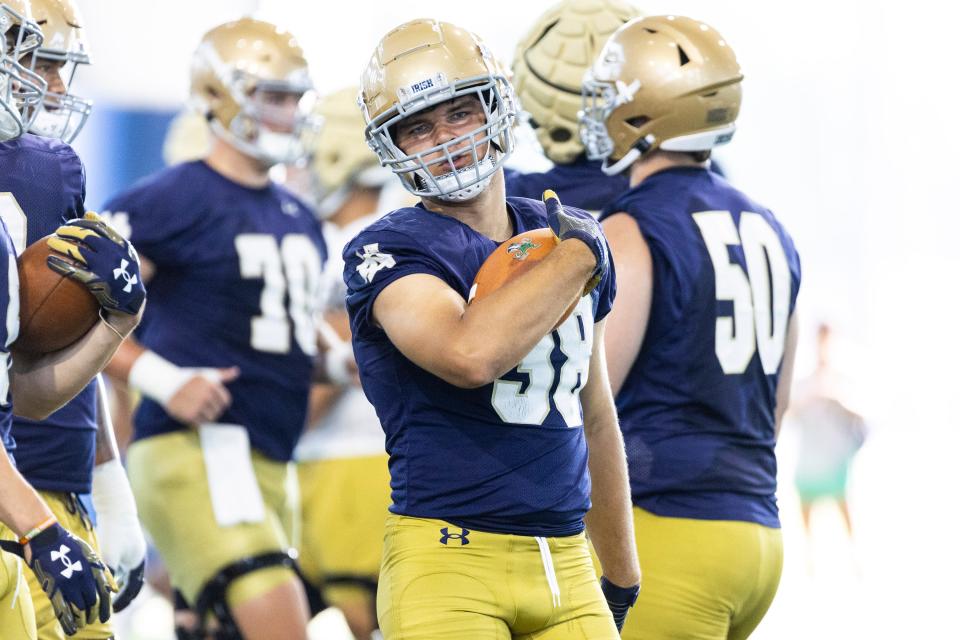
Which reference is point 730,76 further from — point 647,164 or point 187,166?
point 187,166

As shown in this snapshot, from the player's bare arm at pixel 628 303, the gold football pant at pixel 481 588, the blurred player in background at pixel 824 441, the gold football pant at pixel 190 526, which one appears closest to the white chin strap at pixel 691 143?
the player's bare arm at pixel 628 303

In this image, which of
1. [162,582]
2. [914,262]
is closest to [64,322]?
[162,582]

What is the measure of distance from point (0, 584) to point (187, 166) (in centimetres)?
243

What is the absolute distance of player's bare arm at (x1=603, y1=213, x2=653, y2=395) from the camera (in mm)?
3051

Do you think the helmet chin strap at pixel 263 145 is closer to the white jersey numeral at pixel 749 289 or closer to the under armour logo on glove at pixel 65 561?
the white jersey numeral at pixel 749 289

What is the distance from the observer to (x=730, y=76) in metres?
3.38

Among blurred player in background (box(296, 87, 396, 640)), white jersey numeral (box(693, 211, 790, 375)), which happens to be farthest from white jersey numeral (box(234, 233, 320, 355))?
white jersey numeral (box(693, 211, 790, 375))

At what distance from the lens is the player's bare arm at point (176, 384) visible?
416 cm

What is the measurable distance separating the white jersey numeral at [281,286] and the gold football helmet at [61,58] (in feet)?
3.77

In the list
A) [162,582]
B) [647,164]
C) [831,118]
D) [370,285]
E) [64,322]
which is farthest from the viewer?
[831,118]

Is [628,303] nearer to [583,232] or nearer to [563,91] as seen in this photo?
[583,232]

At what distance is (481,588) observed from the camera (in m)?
2.33

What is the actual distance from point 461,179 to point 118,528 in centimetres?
132

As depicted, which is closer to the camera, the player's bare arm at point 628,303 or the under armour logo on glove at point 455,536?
the under armour logo on glove at point 455,536
